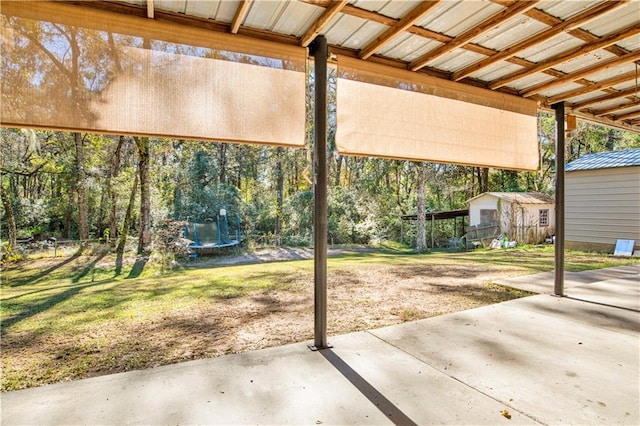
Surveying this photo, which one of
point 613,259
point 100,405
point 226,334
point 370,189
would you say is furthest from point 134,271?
point 613,259

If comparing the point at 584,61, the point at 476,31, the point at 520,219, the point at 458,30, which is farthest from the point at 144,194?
the point at 520,219

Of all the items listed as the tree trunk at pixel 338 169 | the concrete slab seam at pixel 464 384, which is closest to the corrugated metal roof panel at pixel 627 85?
the concrete slab seam at pixel 464 384

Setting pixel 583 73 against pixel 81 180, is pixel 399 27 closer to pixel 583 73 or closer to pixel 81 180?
pixel 583 73

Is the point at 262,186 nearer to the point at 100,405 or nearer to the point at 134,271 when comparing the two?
the point at 134,271

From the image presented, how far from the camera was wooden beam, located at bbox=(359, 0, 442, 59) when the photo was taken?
6.99ft

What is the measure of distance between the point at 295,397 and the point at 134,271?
838cm

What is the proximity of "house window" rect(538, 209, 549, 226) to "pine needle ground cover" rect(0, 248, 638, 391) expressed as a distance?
21.9 ft

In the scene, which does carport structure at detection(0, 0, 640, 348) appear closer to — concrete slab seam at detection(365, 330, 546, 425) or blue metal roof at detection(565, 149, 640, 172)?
concrete slab seam at detection(365, 330, 546, 425)

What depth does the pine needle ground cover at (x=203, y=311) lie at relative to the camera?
299cm

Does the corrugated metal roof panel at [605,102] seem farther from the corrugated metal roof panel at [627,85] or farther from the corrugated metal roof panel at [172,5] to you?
the corrugated metal roof panel at [172,5]

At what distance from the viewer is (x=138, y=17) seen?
2168 mm

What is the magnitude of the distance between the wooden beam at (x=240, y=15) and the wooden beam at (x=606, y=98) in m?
4.29

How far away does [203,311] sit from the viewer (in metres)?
4.46

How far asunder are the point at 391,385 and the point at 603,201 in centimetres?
1021
